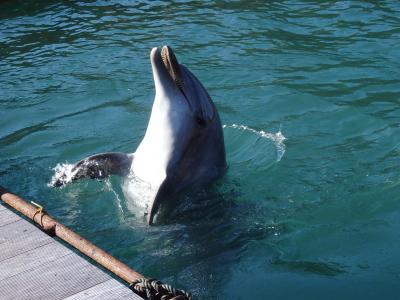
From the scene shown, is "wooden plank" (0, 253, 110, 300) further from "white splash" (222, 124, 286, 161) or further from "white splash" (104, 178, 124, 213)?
"white splash" (222, 124, 286, 161)

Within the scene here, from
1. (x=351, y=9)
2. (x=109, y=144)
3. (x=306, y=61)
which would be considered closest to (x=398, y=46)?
(x=306, y=61)

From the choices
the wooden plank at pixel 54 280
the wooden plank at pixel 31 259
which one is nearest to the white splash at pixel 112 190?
the wooden plank at pixel 31 259

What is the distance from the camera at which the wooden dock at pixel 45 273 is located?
173 inches

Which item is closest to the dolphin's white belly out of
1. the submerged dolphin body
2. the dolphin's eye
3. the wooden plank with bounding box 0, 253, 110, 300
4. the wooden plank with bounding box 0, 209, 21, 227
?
the submerged dolphin body

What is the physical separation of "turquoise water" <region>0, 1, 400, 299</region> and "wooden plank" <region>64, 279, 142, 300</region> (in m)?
1.20

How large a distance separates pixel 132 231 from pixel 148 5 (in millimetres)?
10008

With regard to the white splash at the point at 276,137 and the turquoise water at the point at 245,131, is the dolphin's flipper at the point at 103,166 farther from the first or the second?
the white splash at the point at 276,137

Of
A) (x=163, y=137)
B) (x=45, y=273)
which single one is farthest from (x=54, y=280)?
(x=163, y=137)

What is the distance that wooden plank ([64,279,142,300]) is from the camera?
14.0ft

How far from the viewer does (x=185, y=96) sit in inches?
251

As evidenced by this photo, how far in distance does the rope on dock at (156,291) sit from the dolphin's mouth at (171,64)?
2367 millimetres

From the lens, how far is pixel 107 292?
171 inches

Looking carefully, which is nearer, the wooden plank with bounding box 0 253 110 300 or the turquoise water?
the wooden plank with bounding box 0 253 110 300

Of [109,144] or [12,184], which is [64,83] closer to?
[109,144]
